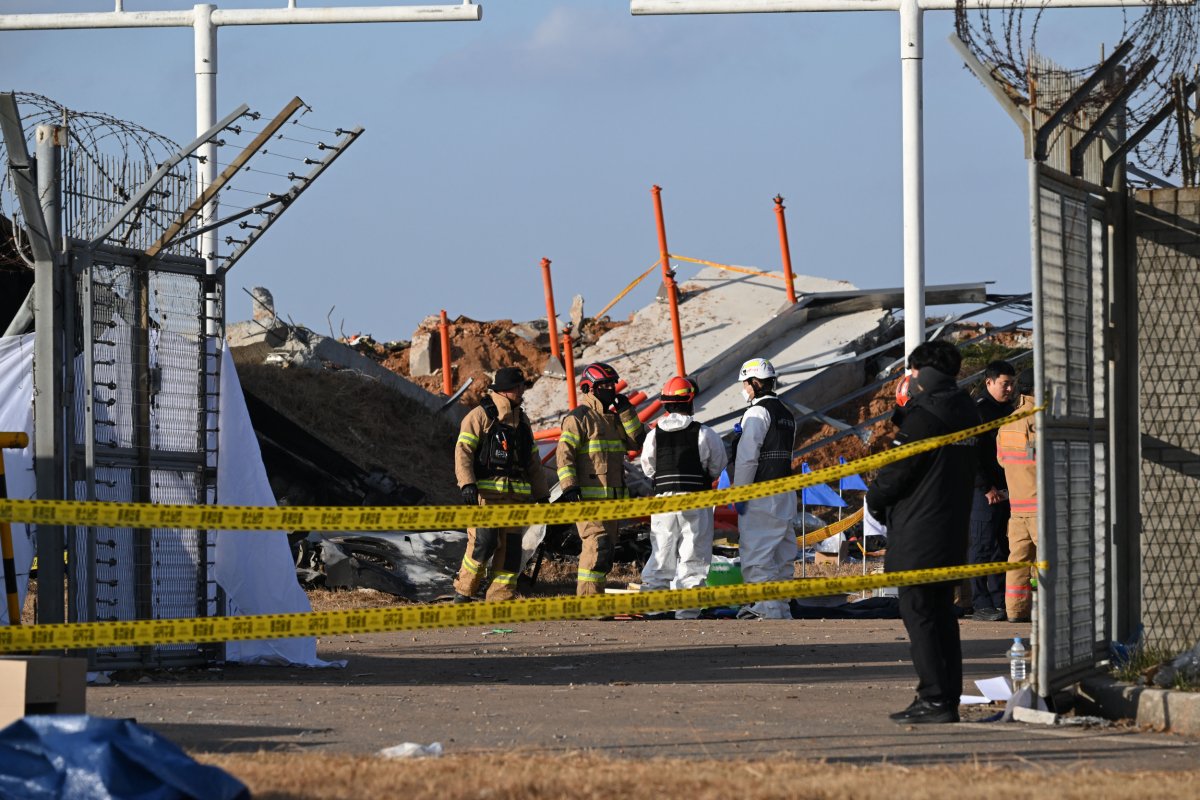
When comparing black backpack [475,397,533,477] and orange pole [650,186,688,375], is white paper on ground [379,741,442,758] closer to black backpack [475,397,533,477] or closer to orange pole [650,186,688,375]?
black backpack [475,397,533,477]

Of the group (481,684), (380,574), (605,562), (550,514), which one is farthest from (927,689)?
(380,574)

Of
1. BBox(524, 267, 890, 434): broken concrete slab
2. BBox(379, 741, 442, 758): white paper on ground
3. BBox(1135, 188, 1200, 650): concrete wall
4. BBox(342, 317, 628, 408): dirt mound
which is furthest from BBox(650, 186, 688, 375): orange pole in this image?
BBox(379, 741, 442, 758): white paper on ground

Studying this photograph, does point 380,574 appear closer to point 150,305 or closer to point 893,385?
point 150,305

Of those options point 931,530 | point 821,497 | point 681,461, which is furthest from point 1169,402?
point 821,497

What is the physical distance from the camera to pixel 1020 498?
1322 centimetres

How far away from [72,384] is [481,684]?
279 centimetres

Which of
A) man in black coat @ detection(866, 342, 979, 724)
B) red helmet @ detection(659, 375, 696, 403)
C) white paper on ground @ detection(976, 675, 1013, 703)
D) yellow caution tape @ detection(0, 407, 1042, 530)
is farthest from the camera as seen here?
red helmet @ detection(659, 375, 696, 403)

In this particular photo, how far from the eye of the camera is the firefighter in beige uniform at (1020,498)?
43.2ft

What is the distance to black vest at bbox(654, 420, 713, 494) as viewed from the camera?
49.3 feet

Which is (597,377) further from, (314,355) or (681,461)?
(314,355)

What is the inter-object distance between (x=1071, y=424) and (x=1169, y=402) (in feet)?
3.40

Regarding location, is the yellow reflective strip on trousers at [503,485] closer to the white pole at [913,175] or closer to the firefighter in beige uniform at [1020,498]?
the firefighter in beige uniform at [1020,498]

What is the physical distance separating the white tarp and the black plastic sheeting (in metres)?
5.41

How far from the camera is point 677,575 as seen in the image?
15.0 meters
